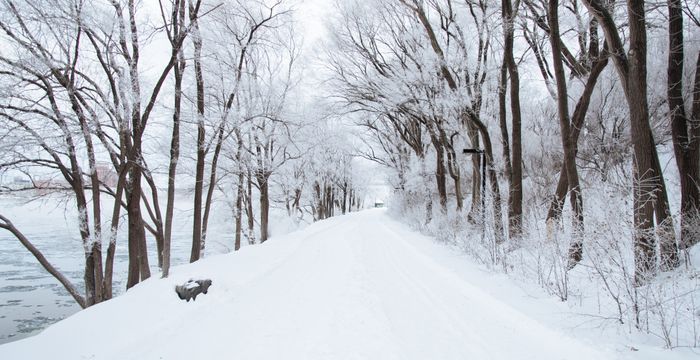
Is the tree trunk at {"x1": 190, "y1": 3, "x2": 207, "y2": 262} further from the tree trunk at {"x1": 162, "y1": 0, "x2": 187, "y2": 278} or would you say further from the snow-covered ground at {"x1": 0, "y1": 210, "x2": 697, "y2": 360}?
the snow-covered ground at {"x1": 0, "y1": 210, "x2": 697, "y2": 360}

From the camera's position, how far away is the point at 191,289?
5.88 m

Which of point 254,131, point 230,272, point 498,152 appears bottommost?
point 230,272

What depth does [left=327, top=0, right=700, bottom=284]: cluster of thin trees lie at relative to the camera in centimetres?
509

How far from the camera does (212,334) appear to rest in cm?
432

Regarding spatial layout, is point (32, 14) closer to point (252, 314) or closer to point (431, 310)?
point (252, 314)

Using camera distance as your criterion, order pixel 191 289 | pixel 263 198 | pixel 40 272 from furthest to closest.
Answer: pixel 40 272 < pixel 263 198 < pixel 191 289

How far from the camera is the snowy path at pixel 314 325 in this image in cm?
363

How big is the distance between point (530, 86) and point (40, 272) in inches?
1174

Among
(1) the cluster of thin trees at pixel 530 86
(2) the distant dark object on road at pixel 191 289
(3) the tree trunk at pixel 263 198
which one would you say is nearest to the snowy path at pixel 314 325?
(2) the distant dark object on road at pixel 191 289

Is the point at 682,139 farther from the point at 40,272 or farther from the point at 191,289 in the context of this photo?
the point at 40,272

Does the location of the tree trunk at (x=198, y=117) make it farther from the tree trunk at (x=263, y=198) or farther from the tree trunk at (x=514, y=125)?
the tree trunk at (x=514, y=125)

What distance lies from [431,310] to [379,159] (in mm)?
22690

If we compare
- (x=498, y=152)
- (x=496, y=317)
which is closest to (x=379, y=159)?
(x=498, y=152)

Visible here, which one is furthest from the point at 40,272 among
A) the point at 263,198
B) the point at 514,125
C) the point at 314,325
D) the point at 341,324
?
the point at 514,125
